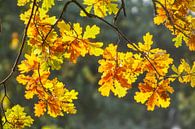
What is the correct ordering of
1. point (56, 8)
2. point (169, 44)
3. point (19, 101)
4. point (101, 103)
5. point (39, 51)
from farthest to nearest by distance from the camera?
1. point (101, 103)
2. point (169, 44)
3. point (19, 101)
4. point (56, 8)
5. point (39, 51)

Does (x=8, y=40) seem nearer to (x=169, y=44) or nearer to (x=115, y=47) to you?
(x=169, y=44)

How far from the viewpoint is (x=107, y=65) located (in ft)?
4.60

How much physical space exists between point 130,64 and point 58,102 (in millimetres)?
220

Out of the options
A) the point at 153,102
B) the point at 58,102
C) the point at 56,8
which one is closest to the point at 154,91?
the point at 153,102

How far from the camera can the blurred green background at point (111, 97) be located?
6.38m

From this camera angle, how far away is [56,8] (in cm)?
438

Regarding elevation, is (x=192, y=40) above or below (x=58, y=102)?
above

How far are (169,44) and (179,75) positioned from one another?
22.2 feet

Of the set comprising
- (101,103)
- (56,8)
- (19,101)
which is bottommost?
(101,103)

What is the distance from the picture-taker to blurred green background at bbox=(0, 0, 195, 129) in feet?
20.9

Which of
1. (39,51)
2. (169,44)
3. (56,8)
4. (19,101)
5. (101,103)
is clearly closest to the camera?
(39,51)

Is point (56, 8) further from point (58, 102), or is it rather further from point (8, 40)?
point (58, 102)

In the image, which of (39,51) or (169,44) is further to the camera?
(169,44)

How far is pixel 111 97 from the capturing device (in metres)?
9.80
